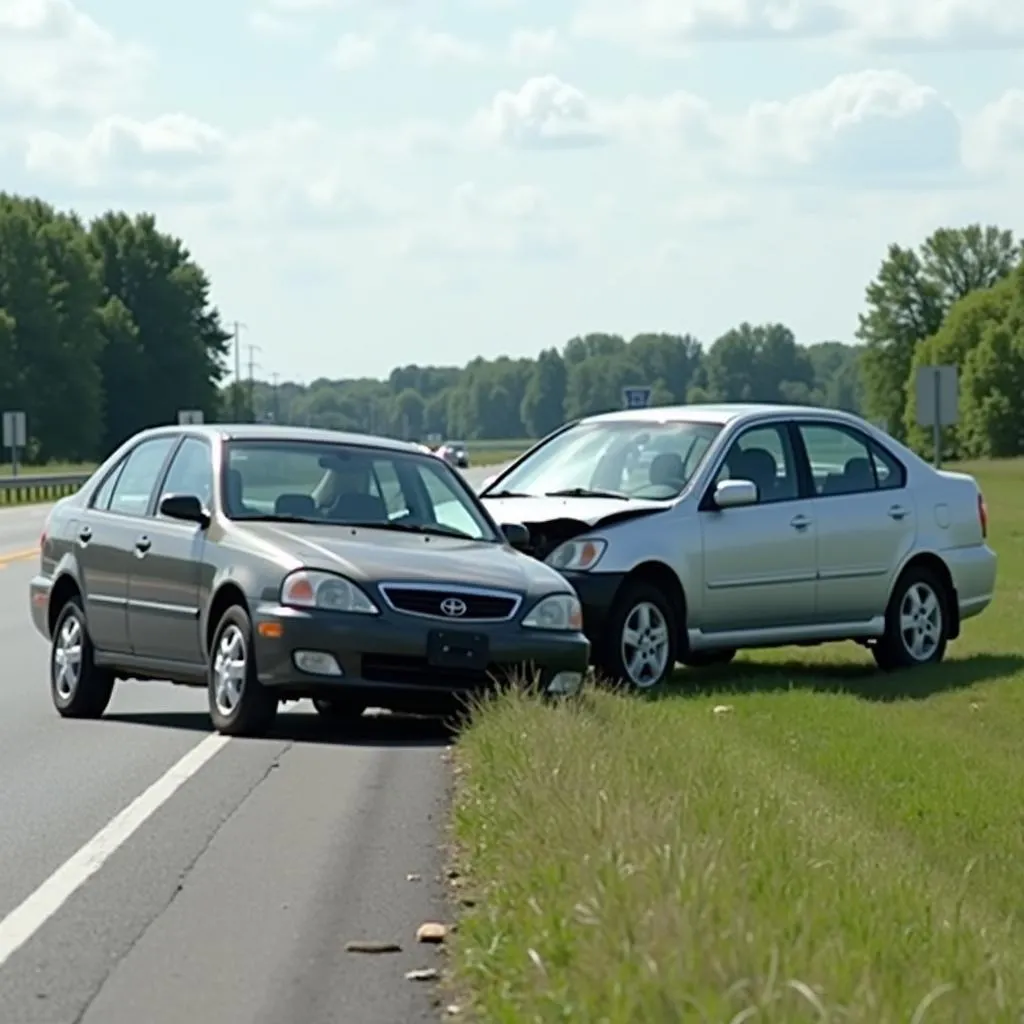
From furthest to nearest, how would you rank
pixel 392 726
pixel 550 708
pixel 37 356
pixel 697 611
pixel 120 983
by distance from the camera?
pixel 37 356 < pixel 697 611 < pixel 392 726 < pixel 550 708 < pixel 120 983

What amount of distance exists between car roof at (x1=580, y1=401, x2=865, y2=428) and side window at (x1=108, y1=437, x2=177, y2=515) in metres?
3.32

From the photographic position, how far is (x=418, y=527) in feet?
53.0

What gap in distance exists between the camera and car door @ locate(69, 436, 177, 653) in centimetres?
1641

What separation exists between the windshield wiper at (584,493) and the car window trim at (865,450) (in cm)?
146

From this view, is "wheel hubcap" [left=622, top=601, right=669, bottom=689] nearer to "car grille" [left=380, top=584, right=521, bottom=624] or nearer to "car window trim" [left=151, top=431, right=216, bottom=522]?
"car grille" [left=380, top=584, right=521, bottom=624]

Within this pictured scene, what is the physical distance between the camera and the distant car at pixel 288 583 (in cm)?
1477

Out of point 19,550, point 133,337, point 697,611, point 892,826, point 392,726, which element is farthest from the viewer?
point 133,337

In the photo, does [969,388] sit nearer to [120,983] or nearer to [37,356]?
[37,356]

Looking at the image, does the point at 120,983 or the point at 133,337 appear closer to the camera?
the point at 120,983

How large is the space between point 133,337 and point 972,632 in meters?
125

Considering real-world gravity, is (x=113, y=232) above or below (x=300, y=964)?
above

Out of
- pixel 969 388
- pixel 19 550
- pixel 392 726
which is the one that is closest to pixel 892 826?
pixel 392 726

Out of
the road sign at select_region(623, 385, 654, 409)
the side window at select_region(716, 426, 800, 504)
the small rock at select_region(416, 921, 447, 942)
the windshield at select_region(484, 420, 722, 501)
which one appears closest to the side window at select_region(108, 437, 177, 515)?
the windshield at select_region(484, 420, 722, 501)

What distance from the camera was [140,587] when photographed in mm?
16172
